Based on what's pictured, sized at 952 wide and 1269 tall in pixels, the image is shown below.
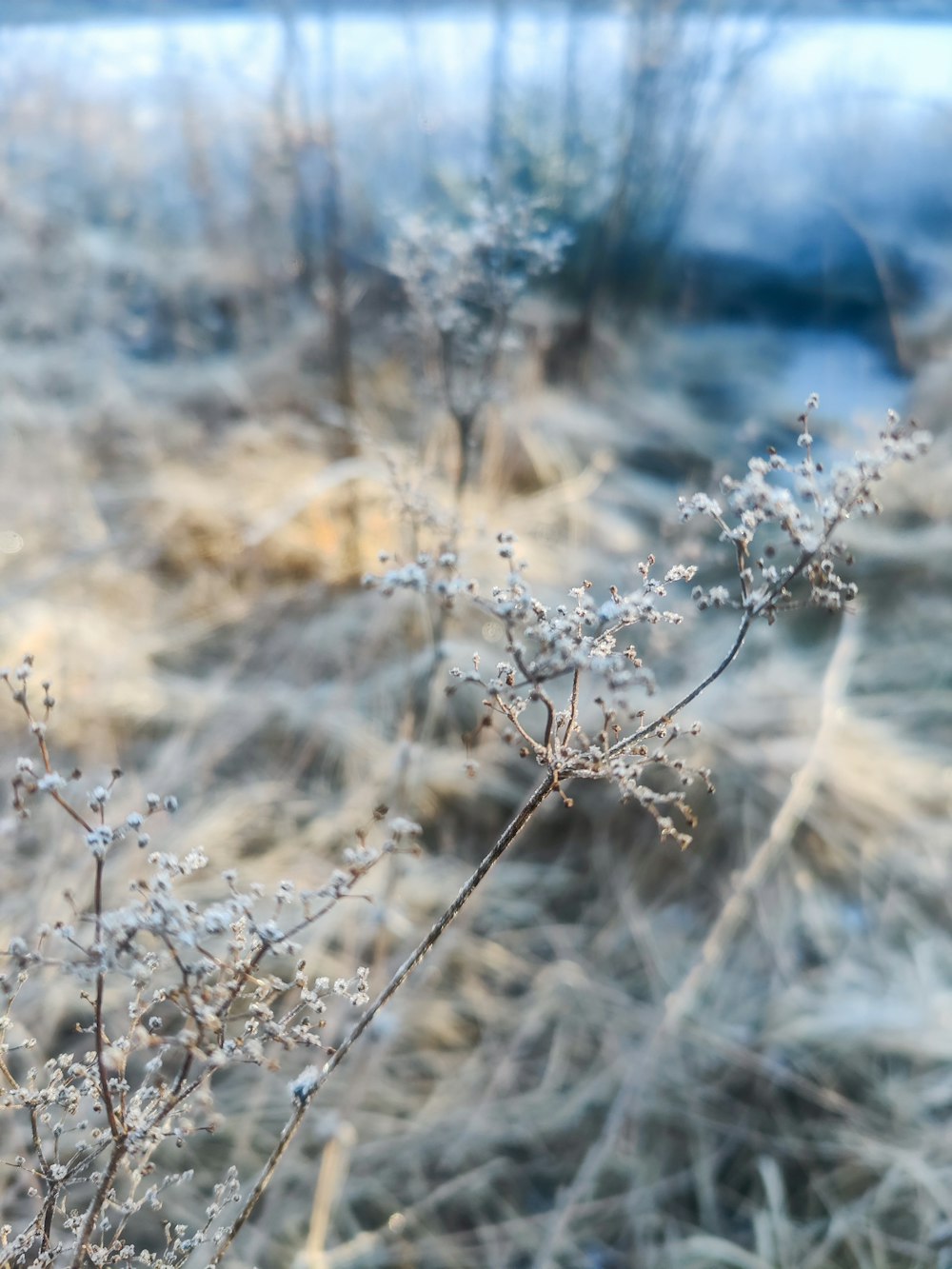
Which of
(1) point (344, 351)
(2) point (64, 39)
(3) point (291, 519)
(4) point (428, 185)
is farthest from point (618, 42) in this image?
(3) point (291, 519)

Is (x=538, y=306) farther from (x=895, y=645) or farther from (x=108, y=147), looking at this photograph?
(x=108, y=147)

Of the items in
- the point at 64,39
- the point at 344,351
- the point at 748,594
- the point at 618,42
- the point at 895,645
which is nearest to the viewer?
the point at 748,594

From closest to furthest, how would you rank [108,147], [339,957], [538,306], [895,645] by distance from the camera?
1. [339,957]
2. [895,645]
3. [538,306]
4. [108,147]

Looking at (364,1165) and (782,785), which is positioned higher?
(782,785)

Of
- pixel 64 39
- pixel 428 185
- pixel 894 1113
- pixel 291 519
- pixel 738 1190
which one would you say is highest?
pixel 64 39

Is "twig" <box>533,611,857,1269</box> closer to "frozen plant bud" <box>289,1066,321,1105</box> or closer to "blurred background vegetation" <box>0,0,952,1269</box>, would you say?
"blurred background vegetation" <box>0,0,952,1269</box>

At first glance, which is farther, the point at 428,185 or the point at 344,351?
the point at 428,185

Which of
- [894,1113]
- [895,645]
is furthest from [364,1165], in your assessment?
[895,645]

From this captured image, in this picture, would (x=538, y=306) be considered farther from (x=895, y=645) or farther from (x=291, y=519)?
(x=895, y=645)
